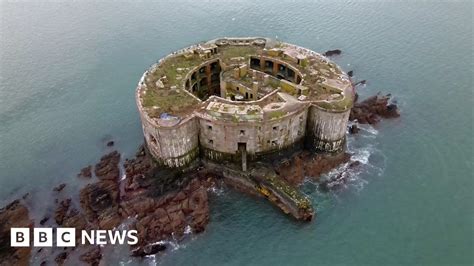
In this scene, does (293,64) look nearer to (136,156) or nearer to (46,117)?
(136,156)

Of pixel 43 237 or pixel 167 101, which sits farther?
pixel 167 101

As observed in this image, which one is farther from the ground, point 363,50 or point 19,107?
point 363,50

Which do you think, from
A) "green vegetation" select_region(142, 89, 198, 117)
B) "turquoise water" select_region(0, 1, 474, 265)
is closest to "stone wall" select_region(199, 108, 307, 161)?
"green vegetation" select_region(142, 89, 198, 117)

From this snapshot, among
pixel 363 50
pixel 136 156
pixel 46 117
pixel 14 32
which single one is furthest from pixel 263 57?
pixel 14 32

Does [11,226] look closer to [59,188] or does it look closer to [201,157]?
[59,188]

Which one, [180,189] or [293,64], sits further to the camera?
[293,64]

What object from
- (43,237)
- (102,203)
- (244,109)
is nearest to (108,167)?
(102,203)

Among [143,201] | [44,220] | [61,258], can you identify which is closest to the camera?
[61,258]

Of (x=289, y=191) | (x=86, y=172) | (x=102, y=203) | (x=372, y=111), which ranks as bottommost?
(x=102, y=203)
